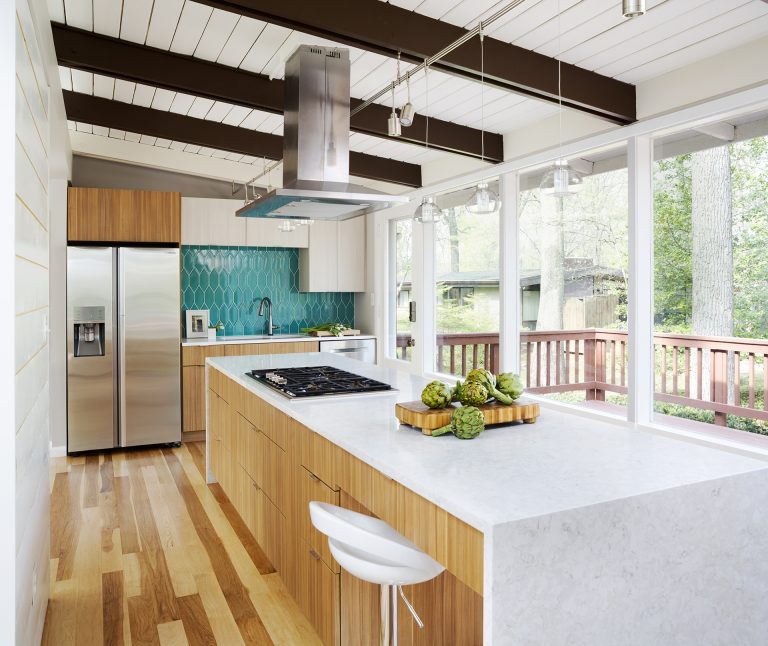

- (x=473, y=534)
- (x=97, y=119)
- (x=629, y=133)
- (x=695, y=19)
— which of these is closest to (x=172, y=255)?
(x=97, y=119)

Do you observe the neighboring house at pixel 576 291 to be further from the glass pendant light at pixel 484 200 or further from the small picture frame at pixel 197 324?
the small picture frame at pixel 197 324

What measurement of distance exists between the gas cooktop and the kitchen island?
61 cm

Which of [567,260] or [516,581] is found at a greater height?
[567,260]

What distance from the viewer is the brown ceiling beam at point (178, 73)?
3.59 m

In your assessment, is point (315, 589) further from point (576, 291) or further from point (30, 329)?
point (576, 291)

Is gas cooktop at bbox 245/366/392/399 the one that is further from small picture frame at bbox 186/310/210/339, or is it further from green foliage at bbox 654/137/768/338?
small picture frame at bbox 186/310/210/339

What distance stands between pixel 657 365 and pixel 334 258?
3.78m

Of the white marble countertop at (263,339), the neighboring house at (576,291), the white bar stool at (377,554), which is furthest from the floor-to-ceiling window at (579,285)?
the white bar stool at (377,554)

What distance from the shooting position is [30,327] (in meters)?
1.93

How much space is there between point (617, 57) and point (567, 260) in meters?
1.38

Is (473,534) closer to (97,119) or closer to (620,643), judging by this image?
(620,643)

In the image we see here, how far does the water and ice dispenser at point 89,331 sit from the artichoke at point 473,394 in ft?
12.9

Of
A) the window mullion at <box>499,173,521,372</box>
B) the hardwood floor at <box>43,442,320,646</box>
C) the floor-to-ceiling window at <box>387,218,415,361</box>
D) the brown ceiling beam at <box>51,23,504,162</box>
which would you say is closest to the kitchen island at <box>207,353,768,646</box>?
the hardwood floor at <box>43,442,320,646</box>

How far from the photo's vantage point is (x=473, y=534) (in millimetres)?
1338
